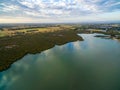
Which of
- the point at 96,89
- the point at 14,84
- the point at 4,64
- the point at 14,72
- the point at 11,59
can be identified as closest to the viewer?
the point at 96,89

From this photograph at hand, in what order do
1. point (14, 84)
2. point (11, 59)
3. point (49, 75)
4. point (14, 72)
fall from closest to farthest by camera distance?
point (14, 84) < point (49, 75) < point (14, 72) < point (11, 59)

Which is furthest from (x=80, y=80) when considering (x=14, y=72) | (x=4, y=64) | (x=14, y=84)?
(x=4, y=64)

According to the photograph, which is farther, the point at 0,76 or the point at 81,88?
the point at 0,76

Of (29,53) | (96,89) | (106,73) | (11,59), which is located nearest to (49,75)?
(96,89)

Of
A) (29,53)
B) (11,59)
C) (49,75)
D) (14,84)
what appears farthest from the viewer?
(29,53)

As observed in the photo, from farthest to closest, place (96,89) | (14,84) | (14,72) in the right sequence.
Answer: (14,72), (14,84), (96,89)

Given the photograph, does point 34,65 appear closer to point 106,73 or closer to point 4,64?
point 4,64

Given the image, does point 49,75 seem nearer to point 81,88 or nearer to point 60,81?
point 60,81

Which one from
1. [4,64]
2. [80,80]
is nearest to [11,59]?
[4,64]

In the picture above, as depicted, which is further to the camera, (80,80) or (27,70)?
(27,70)
